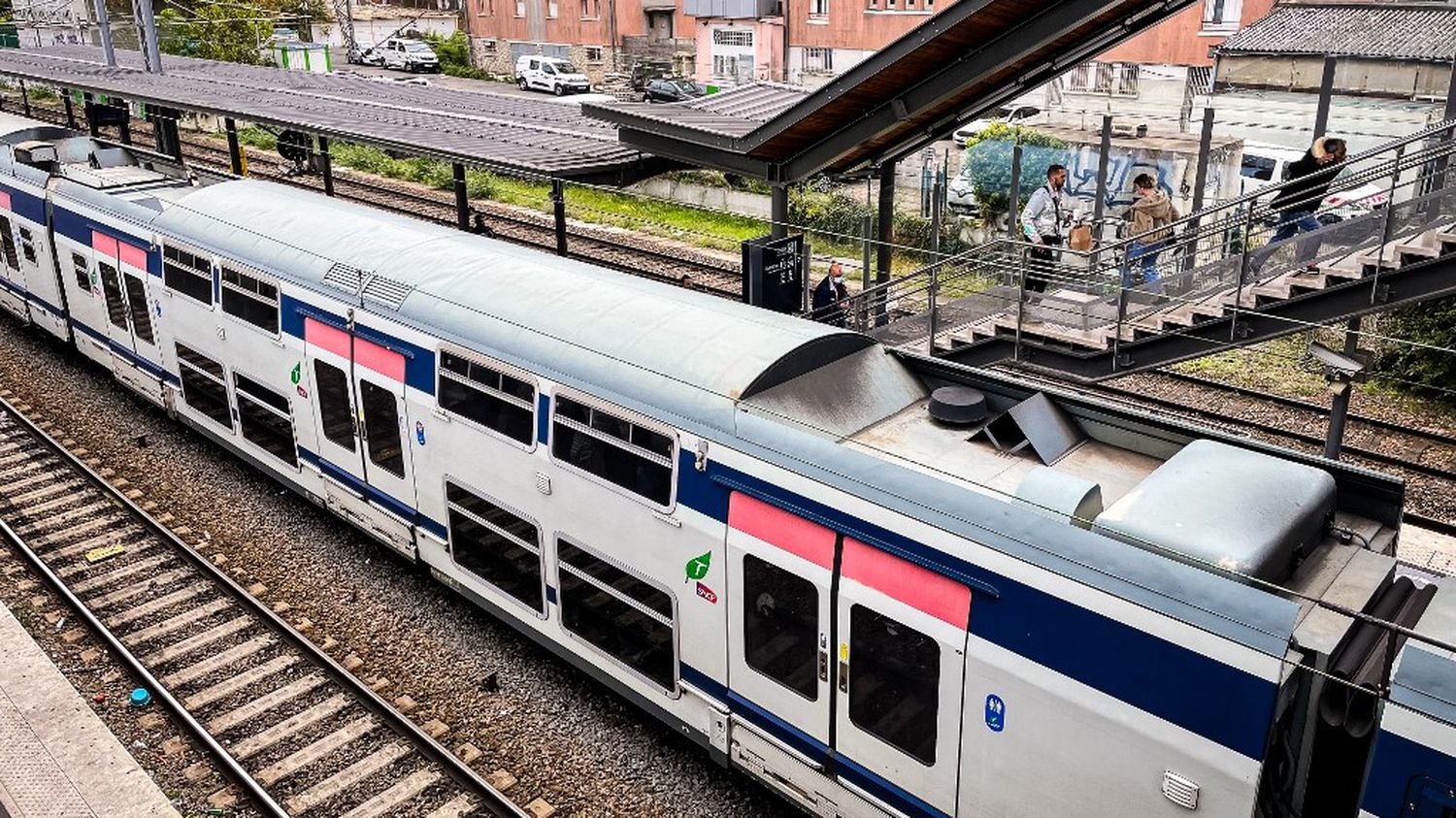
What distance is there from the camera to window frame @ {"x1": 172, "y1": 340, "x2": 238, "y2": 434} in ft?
43.3

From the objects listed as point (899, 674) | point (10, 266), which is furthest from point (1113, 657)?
point (10, 266)

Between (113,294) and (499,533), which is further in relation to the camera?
(113,294)

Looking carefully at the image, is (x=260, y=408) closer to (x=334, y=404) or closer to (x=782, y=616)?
(x=334, y=404)

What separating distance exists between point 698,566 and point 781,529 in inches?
33.5

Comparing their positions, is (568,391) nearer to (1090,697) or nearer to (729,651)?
(729,651)

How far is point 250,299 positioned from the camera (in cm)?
1214

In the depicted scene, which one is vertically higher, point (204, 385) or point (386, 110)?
point (386, 110)

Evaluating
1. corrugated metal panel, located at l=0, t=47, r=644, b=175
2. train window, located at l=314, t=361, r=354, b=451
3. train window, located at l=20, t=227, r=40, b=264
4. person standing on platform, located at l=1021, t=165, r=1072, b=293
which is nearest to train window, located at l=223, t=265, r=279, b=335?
train window, located at l=314, t=361, r=354, b=451

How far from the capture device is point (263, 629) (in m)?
A: 11.0

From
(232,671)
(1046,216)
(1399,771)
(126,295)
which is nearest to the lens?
(1399,771)

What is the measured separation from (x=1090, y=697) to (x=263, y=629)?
26.6 feet

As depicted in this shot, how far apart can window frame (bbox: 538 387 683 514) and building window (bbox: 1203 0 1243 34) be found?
30.4 metres

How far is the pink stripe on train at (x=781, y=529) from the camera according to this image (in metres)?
7.02

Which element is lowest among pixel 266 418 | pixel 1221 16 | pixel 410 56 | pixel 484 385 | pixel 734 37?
pixel 266 418
